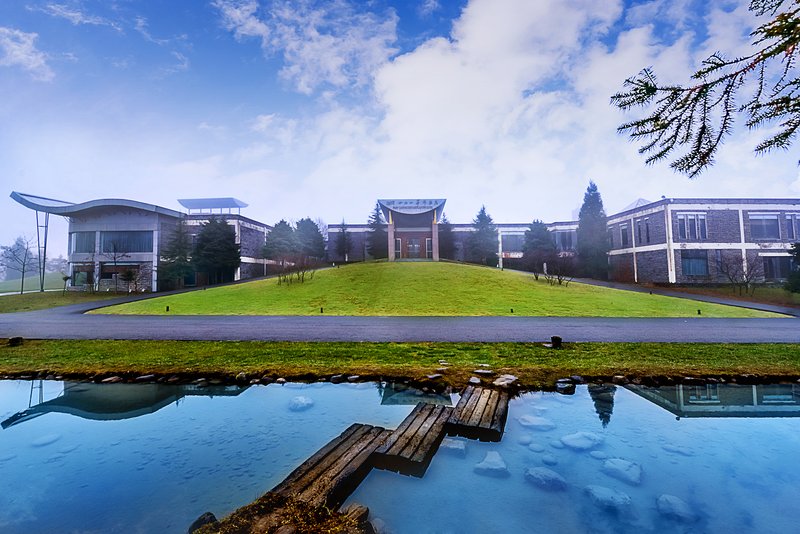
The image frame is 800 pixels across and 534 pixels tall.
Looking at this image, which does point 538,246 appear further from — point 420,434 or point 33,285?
point 33,285

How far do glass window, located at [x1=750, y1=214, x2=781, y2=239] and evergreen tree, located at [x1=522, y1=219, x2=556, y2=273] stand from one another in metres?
19.5

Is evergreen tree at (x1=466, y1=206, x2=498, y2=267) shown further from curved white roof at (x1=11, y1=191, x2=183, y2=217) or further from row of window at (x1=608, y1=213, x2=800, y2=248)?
curved white roof at (x1=11, y1=191, x2=183, y2=217)

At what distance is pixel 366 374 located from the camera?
7836mm

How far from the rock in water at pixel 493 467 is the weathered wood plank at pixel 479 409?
2.35ft

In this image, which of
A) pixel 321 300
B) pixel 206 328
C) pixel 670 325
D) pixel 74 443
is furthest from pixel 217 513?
pixel 321 300

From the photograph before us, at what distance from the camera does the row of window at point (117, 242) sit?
131 ft

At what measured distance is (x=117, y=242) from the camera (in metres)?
40.1

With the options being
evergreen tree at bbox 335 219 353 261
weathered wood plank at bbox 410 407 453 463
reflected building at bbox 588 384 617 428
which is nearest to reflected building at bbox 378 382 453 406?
weathered wood plank at bbox 410 407 453 463

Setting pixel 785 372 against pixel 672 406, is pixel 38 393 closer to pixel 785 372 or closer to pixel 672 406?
pixel 672 406

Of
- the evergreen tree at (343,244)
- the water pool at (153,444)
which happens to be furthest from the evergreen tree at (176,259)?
the water pool at (153,444)

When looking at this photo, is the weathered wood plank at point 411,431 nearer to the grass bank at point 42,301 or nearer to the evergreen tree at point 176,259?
the grass bank at point 42,301

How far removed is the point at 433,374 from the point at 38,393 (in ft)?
27.0

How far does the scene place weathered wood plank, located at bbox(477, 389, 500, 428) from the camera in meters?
5.36

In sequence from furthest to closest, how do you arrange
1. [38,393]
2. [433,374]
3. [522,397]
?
[433,374] < [38,393] < [522,397]
